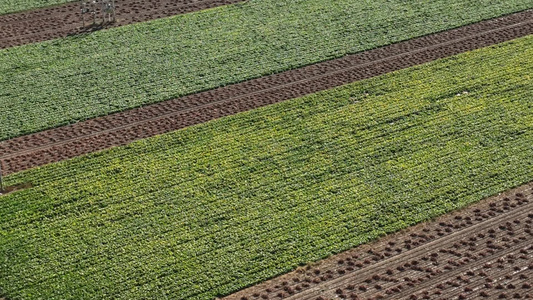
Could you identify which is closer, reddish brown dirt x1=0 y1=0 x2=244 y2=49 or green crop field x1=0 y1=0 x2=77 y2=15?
reddish brown dirt x1=0 y1=0 x2=244 y2=49

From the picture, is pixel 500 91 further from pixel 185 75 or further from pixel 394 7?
pixel 185 75

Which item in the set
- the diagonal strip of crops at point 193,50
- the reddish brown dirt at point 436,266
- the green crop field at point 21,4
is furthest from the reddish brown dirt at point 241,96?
the green crop field at point 21,4

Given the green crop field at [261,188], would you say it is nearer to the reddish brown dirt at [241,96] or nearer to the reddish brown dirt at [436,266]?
the reddish brown dirt at [436,266]

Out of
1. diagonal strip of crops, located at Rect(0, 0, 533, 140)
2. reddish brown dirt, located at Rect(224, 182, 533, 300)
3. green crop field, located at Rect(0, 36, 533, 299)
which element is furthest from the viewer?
diagonal strip of crops, located at Rect(0, 0, 533, 140)

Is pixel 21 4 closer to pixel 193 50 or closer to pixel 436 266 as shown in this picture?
pixel 193 50

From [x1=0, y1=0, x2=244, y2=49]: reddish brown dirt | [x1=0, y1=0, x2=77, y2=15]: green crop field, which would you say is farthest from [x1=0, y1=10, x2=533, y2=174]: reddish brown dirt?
[x1=0, y1=0, x2=77, y2=15]: green crop field

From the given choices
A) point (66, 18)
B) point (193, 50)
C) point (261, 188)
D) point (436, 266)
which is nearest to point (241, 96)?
point (193, 50)

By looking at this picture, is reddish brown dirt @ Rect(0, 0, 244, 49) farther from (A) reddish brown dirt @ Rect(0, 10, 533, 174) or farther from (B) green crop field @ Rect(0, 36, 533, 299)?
(B) green crop field @ Rect(0, 36, 533, 299)
